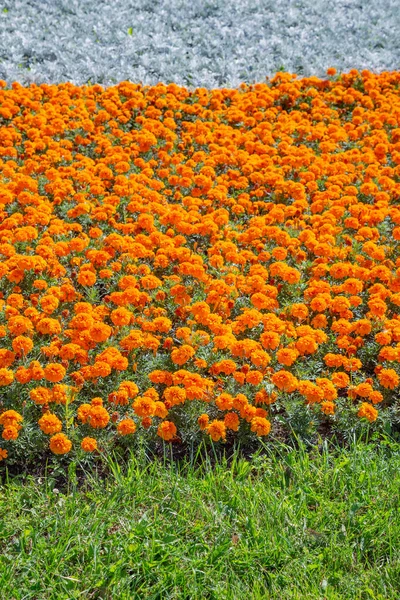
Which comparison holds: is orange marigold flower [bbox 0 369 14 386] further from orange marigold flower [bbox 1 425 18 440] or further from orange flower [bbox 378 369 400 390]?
orange flower [bbox 378 369 400 390]

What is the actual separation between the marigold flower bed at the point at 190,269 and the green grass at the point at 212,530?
204 millimetres

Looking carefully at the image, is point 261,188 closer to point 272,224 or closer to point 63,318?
point 272,224

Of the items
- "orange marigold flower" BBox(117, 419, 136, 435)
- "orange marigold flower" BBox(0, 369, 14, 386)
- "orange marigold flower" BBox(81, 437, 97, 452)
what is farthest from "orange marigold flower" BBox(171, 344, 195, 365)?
"orange marigold flower" BBox(0, 369, 14, 386)

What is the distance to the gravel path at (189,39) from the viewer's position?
25.3 feet

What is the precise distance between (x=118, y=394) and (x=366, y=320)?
1405mm

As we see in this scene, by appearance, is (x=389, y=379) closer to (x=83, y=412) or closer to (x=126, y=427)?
(x=126, y=427)

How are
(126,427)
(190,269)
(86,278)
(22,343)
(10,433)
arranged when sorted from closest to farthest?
(10,433)
(126,427)
(22,343)
(86,278)
(190,269)

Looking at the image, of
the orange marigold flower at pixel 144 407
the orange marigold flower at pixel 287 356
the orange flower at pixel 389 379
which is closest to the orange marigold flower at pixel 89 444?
the orange marigold flower at pixel 144 407

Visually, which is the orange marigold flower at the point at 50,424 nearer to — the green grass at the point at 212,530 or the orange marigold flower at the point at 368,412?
the green grass at the point at 212,530

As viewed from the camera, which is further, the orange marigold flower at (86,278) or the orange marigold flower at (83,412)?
the orange marigold flower at (86,278)

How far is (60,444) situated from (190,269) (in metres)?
1.42

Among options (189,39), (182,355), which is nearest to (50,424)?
(182,355)

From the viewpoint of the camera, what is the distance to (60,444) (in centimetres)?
320

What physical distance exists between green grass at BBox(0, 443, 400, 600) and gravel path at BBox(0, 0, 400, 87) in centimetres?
516
